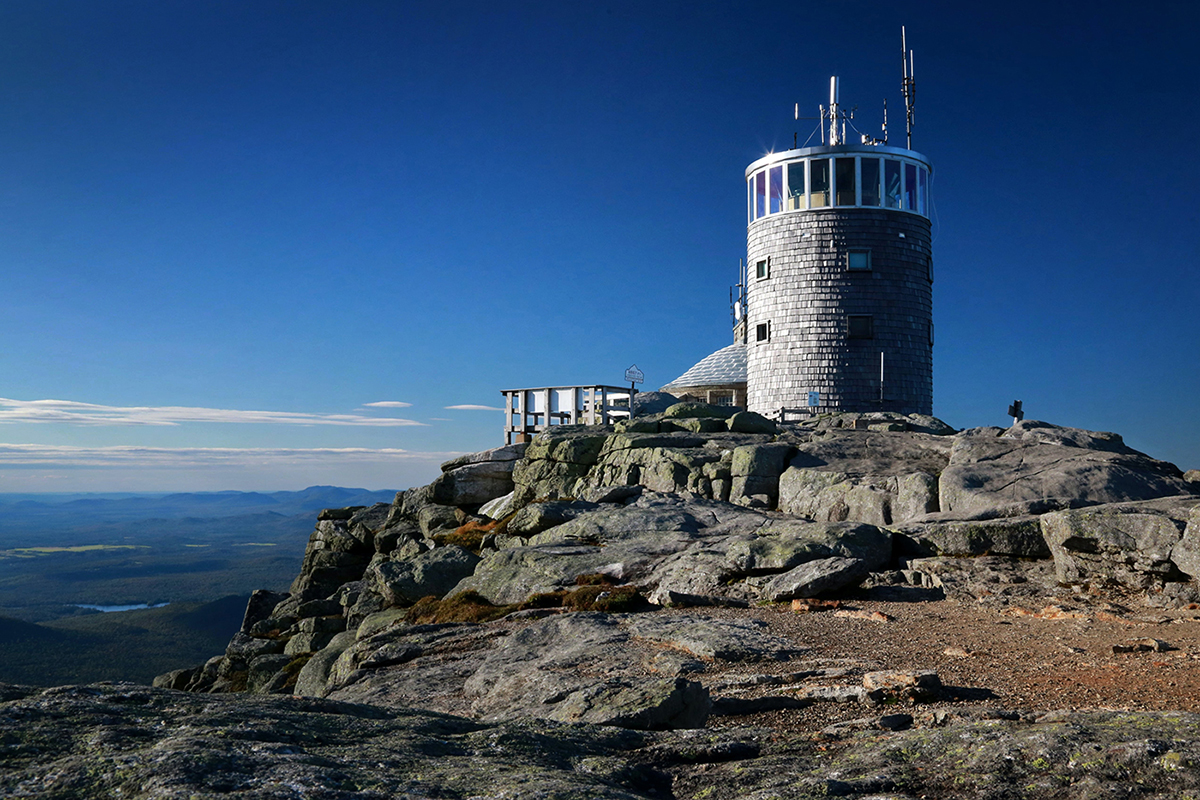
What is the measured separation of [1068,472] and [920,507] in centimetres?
305

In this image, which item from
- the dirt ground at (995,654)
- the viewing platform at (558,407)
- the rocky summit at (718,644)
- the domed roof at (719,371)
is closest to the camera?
the rocky summit at (718,644)

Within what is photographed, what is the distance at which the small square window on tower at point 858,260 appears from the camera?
38875 millimetres

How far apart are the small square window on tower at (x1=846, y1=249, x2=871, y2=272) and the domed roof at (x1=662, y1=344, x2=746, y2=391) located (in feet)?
52.0

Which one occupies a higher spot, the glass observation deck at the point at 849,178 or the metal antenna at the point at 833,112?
the metal antenna at the point at 833,112

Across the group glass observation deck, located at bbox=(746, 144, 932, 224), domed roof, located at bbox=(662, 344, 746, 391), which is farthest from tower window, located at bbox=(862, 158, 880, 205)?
domed roof, located at bbox=(662, 344, 746, 391)

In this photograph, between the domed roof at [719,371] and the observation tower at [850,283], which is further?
the domed roof at [719,371]

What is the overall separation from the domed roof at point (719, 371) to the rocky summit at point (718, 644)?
82.3 ft

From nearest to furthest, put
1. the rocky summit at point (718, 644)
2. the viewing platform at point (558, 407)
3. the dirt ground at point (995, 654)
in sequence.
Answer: the rocky summit at point (718, 644) → the dirt ground at point (995, 654) → the viewing platform at point (558, 407)

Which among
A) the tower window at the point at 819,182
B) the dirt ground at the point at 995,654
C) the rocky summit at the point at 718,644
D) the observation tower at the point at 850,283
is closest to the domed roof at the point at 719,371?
the observation tower at the point at 850,283

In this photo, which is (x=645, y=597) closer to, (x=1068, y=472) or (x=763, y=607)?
(x=763, y=607)

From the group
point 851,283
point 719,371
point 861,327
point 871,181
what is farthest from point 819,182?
point 719,371

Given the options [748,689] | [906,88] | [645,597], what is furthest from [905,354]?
[748,689]

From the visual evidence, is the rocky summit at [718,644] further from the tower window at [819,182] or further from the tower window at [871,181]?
the tower window at [871,181]

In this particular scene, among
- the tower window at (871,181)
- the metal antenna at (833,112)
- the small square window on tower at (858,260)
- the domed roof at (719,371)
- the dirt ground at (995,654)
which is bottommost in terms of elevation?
the dirt ground at (995,654)
